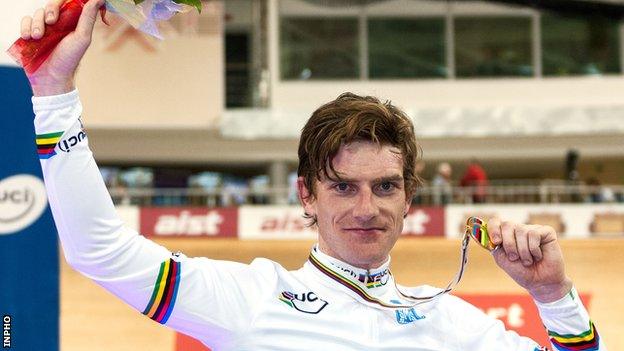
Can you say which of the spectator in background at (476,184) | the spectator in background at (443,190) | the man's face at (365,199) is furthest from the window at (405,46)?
the man's face at (365,199)

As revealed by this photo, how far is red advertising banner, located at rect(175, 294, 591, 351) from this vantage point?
19.0 feet

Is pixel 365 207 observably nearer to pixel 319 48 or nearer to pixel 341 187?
pixel 341 187

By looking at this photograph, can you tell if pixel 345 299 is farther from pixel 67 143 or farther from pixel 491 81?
pixel 491 81

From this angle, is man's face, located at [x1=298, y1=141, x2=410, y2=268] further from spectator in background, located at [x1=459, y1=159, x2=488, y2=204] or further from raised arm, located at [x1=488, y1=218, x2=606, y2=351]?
spectator in background, located at [x1=459, y1=159, x2=488, y2=204]

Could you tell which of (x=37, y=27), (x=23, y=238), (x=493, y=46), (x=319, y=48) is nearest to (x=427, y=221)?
(x=319, y=48)

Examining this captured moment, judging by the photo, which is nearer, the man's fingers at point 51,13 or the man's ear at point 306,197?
the man's fingers at point 51,13

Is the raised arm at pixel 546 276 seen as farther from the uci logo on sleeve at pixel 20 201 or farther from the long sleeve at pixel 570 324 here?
the uci logo on sleeve at pixel 20 201

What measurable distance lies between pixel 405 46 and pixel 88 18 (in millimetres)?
28622

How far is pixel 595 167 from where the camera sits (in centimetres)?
3234

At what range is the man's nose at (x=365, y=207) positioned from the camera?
2129 millimetres

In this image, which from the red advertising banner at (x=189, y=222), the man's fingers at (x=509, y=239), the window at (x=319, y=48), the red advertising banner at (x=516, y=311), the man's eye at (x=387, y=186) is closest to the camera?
the man's fingers at (x=509, y=239)

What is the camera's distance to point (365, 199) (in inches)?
84.4

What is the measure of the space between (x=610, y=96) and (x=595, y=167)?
4589mm

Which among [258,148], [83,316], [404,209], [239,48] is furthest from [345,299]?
[239,48]
